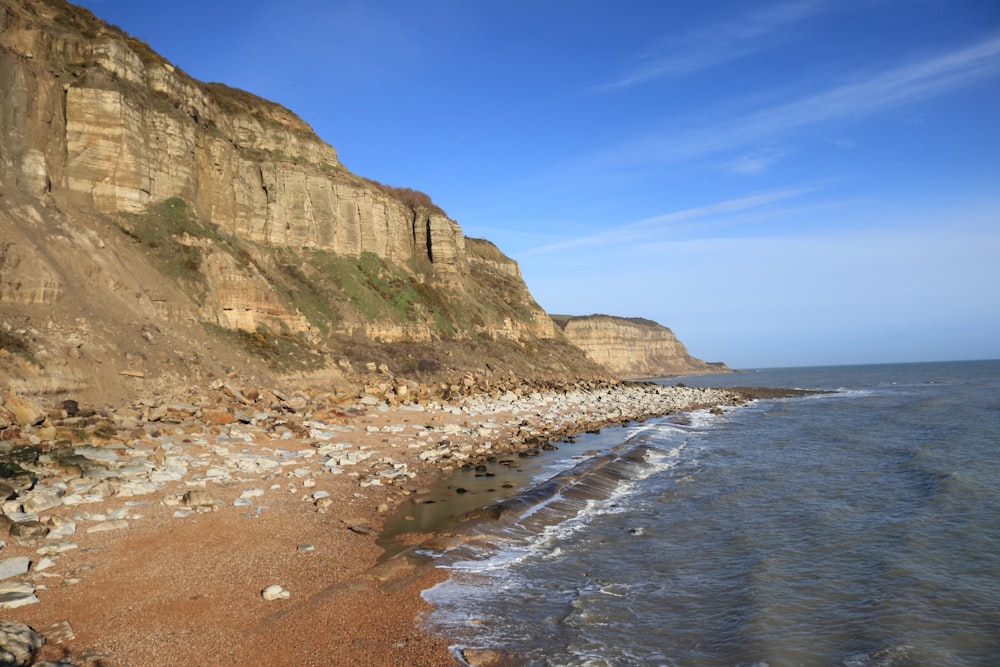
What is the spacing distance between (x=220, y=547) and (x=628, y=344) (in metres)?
146

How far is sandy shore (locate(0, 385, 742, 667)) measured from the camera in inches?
259

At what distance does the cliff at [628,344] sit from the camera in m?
139

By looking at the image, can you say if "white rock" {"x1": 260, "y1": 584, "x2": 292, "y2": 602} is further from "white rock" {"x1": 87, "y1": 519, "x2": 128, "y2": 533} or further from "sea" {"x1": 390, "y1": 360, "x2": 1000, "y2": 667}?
"white rock" {"x1": 87, "y1": 519, "x2": 128, "y2": 533}

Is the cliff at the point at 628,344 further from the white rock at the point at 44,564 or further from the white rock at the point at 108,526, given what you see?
the white rock at the point at 44,564

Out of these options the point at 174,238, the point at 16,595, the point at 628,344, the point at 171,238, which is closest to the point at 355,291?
the point at 174,238

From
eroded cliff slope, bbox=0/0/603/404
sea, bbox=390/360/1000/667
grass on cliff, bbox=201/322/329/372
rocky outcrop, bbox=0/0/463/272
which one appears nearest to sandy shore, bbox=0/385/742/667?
sea, bbox=390/360/1000/667

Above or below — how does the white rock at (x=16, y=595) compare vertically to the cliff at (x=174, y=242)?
below

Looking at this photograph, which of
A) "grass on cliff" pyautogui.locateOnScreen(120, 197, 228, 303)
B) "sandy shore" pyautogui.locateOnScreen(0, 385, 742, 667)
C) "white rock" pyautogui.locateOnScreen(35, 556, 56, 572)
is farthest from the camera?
"grass on cliff" pyautogui.locateOnScreen(120, 197, 228, 303)

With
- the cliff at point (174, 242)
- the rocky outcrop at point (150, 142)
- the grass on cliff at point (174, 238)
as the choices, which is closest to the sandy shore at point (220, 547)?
the cliff at point (174, 242)

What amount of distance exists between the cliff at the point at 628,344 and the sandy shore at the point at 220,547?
114m

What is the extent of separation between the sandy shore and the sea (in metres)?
1.09

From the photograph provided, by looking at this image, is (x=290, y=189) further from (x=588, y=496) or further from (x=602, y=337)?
(x=602, y=337)

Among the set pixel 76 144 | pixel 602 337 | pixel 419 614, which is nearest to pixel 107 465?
pixel 419 614

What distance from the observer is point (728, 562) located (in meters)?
10.6
